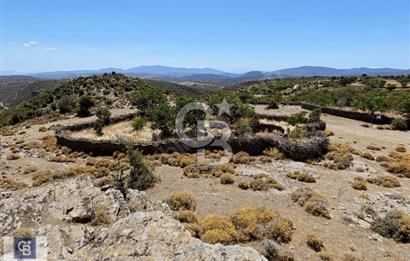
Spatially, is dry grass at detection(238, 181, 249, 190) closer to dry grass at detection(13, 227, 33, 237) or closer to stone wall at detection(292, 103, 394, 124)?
dry grass at detection(13, 227, 33, 237)

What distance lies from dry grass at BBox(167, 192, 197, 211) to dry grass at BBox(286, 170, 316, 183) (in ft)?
19.5

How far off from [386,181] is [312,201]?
517cm

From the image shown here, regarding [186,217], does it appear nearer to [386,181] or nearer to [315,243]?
[315,243]

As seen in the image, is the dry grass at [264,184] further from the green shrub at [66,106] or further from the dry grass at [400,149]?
the green shrub at [66,106]

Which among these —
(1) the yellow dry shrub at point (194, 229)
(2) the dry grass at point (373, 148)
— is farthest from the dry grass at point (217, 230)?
(2) the dry grass at point (373, 148)

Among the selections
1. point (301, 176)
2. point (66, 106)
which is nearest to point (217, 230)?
point (301, 176)

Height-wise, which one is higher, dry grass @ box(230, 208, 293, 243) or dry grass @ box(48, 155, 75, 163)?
dry grass @ box(230, 208, 293, 243)

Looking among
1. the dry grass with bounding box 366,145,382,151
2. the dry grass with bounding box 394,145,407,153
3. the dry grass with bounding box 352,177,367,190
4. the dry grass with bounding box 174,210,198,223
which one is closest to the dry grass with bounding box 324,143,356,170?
the dry grass with bounding box 366,145,382,151

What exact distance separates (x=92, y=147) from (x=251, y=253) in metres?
17.0

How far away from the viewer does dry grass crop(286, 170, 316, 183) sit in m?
16.0

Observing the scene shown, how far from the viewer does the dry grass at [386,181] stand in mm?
15427

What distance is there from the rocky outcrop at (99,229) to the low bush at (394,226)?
647 centimetres

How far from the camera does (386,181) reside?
15.7 m

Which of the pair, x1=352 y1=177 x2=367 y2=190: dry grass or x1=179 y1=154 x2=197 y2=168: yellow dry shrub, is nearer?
x1=352 y1=177 x2=367 y2=190: dry grass
